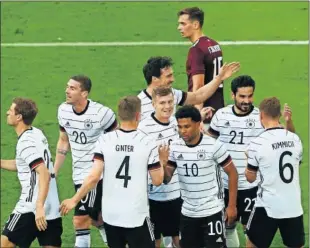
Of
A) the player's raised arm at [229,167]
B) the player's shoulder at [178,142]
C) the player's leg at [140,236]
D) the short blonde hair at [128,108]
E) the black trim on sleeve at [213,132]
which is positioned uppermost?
the short blonde hair at [128,108]

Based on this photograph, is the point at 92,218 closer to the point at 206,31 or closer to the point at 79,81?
the point at 79,81

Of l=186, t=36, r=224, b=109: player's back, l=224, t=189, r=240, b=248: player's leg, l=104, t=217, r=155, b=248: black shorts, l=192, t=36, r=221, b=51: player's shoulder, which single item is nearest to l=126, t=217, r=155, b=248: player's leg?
l=104, t=217, r=155, b=248: black shorts

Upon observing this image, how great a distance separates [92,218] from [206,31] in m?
9.75

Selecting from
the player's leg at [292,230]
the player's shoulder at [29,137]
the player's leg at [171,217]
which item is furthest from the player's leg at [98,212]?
the player's leg at [292,230]

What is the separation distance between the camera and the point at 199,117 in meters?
10.2

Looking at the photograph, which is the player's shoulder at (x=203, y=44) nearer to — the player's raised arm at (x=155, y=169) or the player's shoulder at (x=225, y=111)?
the player's shoulder at (x=225, y=111)

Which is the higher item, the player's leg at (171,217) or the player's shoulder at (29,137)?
the player's shoulder at (29,137)

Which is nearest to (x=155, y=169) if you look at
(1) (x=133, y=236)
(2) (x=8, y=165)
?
(1) (x=133, y=236)

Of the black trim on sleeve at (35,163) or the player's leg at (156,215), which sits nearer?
the black trim on sleeve at (35,163)

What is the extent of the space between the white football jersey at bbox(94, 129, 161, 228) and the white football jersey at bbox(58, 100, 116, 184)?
1483 mm

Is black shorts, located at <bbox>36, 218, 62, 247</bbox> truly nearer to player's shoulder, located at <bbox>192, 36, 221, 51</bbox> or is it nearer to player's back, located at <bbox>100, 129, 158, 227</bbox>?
player's back, located at <bbox>100, 129, 158, 227</bbox>

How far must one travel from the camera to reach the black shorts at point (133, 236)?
10.1 m

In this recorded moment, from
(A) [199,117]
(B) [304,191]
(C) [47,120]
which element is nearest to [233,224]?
(A) [199,117]

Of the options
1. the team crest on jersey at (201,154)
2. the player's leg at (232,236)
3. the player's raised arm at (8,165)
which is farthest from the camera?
the player's leg at (232,236)
